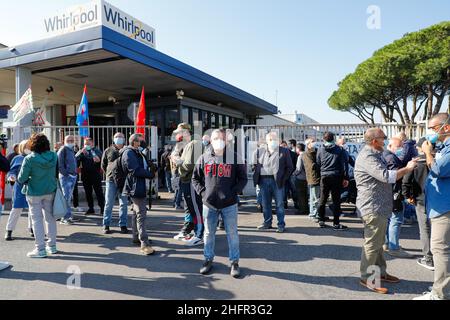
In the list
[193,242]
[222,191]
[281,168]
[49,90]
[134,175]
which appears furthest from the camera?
[49,90]

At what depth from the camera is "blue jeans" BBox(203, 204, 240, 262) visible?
4441mm

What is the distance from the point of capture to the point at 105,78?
12.7 m

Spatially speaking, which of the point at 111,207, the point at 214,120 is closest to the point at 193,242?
the point at 111,207

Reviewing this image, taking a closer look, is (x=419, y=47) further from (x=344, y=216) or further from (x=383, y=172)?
(x=383, y=172)

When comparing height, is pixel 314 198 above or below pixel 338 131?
below

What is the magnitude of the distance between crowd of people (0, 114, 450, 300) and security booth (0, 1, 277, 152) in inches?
126

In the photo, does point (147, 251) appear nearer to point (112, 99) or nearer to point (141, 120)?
point (141, 120)

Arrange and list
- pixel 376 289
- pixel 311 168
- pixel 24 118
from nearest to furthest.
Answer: pixel 376 289 → pixel 311 168 → pixel 24 118

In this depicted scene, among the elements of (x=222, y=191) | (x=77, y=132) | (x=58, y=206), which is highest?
(x=77, y=132)

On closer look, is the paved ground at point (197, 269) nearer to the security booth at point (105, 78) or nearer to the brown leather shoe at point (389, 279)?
the brown leather shoe at point (389, 279)

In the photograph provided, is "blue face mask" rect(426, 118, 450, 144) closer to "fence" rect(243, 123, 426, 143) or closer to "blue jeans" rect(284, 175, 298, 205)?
"blue jeans" rect(284, 175, 298, 205)

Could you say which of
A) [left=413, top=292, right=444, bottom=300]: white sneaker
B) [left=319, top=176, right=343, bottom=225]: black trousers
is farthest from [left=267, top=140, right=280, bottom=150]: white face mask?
[left=413, top=292, right=444, bottom=300]: white sneaker

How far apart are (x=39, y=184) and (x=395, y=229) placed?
575 centimetres
